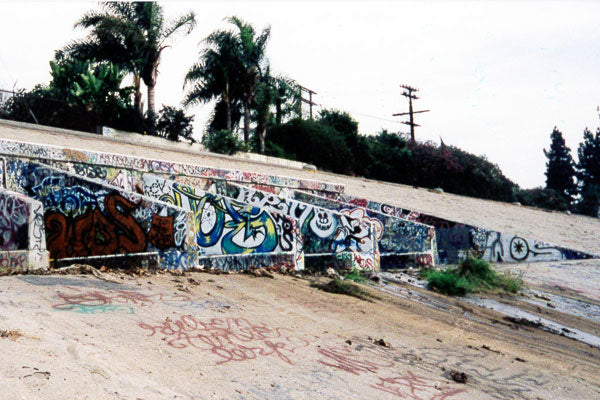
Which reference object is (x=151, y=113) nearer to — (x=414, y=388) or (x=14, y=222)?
(x=14, y=222)

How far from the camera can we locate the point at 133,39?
2600cm

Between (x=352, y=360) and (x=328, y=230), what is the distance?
6.20 metres

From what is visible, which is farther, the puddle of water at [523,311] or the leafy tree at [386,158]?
the leafy tree at [386,158]

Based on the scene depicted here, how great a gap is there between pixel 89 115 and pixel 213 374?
64.1 feet

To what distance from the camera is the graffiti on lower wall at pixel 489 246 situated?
1716 centimetres

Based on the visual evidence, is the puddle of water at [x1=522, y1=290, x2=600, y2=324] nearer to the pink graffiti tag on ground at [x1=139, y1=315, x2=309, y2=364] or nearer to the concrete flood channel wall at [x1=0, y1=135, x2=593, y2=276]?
the concrete flood channel wall at [x1=0, y1=135, x2=593, y2=276]

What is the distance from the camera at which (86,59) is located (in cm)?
2667

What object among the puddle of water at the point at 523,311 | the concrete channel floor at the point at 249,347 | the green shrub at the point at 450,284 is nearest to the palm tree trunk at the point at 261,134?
the puddle of water at the point at 523,311

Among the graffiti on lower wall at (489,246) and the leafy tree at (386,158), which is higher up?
the leafy tree at (386,158)

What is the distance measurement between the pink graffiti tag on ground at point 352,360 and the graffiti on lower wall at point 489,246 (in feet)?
37.3

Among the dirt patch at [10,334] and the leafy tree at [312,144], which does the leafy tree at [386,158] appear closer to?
the leafy tree at [312,144]

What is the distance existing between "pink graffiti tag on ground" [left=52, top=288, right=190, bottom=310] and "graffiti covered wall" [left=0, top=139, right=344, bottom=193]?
4507 millimetres

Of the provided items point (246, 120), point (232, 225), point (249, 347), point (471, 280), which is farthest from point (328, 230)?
point (246, 120)

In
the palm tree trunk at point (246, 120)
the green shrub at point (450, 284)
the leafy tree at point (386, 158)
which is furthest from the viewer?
the leafy tree at point (386, 158)
